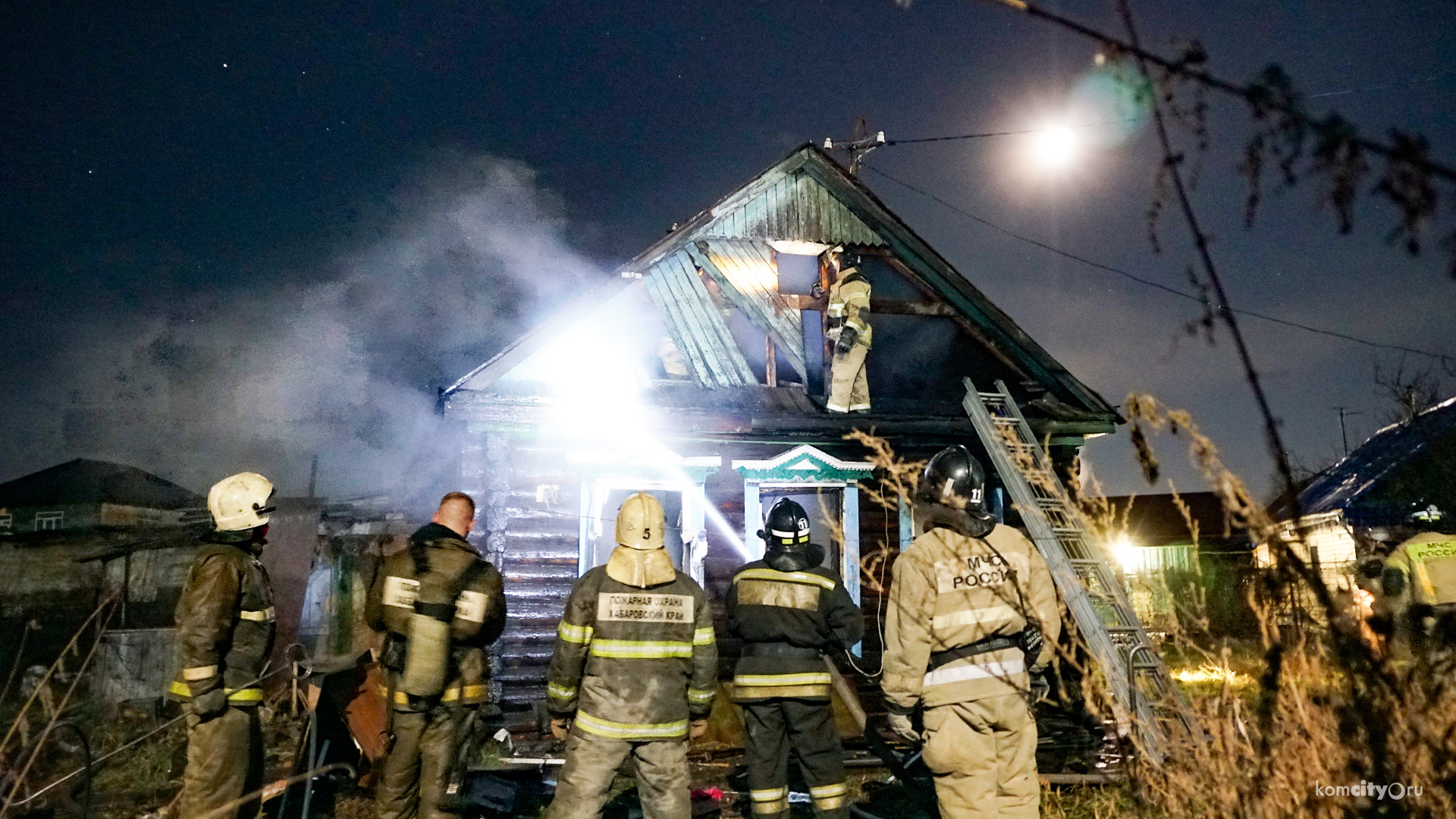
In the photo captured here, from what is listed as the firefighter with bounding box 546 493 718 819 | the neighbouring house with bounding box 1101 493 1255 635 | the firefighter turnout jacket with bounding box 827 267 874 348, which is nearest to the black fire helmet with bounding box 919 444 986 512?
the firefighter with bounding box 546 493 718 819

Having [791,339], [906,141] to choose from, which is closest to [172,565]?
[791,339]

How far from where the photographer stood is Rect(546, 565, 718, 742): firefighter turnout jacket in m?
4.01

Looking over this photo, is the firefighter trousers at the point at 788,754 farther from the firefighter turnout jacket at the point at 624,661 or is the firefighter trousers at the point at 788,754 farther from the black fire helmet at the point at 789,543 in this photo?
the black fire helmet at the point at 789,543

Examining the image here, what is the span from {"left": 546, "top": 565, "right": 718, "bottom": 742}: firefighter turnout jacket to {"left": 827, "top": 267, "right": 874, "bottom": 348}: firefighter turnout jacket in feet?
18.2

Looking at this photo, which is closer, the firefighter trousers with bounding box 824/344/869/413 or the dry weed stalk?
the dry weed stalk

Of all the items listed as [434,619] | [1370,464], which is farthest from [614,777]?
[1370,464]

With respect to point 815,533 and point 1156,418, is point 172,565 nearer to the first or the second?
point 815,533

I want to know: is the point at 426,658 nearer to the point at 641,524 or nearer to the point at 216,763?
the point at 216,763

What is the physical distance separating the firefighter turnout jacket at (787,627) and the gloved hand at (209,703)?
2856 millimetres

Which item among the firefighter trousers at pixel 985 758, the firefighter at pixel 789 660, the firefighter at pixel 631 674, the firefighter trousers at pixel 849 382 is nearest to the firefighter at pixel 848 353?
the firefighter trousers at pixel 849 382

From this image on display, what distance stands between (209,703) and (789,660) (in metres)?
3.21

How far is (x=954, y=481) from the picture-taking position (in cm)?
391

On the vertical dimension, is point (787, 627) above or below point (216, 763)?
above

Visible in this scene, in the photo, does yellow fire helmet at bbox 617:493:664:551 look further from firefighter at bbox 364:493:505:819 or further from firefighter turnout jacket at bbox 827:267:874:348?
firefighter turnout jacket at bbox 827:267:874:348
